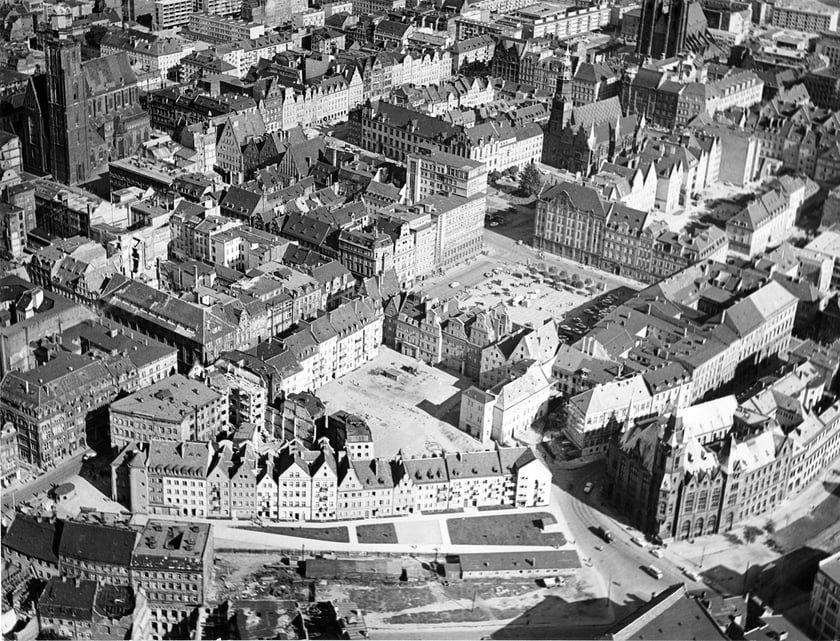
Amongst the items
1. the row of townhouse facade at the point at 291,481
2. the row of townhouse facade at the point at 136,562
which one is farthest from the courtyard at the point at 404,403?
the row of townhouse facade at the point at 136,562

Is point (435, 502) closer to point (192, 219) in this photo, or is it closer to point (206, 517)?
point (206, 517)

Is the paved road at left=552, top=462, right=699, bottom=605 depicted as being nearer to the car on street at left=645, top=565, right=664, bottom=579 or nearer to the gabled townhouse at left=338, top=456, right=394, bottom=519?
the car on street at left=645, top=565, right=664, bottom=579

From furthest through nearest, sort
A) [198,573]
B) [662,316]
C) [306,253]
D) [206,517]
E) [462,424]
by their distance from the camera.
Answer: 1. [306,253]
2. [662,316]
3. [462,424]
4. [206,517]
5. [198,573]

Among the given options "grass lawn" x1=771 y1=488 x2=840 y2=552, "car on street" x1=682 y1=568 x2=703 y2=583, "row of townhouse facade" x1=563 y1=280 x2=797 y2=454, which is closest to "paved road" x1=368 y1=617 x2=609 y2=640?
"car on street" x1=682 y1=568 x2=703 y2=583

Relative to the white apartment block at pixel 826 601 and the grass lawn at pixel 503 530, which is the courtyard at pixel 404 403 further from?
the white apartment block at pixel 826 601

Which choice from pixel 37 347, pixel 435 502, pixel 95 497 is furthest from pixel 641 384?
pixel 37 347

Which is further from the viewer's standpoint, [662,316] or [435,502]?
[662,316]

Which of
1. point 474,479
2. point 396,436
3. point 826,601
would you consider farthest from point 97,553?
point 826,601
